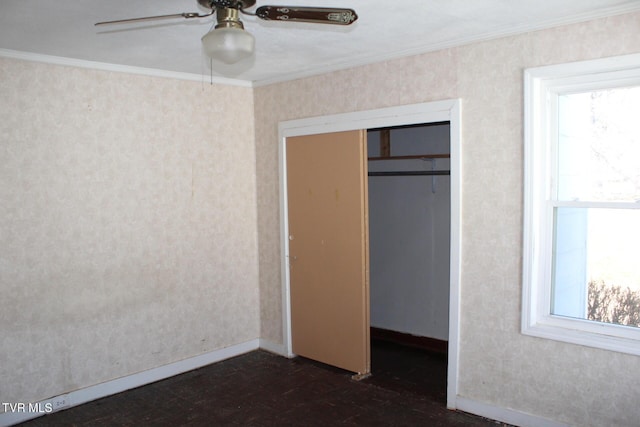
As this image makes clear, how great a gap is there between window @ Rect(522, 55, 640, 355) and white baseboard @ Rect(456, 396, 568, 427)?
20.8 inches

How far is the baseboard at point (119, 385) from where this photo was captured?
3496 mm

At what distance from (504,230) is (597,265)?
1.82 ft

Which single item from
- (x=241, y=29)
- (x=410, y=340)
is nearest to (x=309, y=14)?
(x=241, y=29)

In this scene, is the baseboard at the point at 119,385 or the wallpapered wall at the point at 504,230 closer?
the wallpapered wall at the point at 504,230

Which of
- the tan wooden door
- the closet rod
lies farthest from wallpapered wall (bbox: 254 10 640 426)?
the closet rod

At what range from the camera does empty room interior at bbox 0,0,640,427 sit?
294 centimetres

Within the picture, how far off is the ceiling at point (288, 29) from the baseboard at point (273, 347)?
2.49 m

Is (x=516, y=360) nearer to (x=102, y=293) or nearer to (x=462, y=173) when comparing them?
(x=462, y=173)

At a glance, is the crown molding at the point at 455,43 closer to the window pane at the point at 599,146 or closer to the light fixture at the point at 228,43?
the window pane at the point at 599,146

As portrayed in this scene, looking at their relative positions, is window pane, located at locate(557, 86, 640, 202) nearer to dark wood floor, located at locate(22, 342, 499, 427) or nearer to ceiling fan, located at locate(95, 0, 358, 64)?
dark wood floor, located at locate(22, 342, 499, 427)

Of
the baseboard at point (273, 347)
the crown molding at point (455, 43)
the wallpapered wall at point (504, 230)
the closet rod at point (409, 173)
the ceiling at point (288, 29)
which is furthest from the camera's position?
the baseboard at point (273, 347)

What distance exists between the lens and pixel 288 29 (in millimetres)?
3043

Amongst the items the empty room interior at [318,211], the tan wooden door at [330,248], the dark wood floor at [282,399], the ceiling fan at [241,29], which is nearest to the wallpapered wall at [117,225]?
the empty room interior at [318,211]

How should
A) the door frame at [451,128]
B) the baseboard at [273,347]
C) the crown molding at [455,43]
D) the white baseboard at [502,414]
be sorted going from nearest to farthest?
the crown molding at [455,43]
the white baseboard at [502,414]
the door frame at [451,128]
the baseboard at [273,347]
